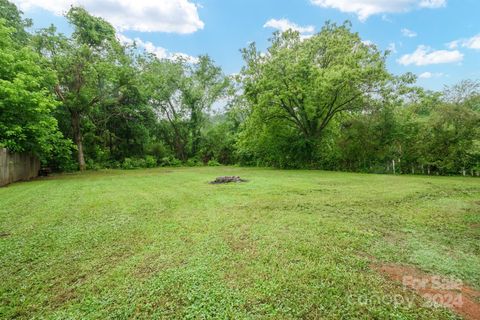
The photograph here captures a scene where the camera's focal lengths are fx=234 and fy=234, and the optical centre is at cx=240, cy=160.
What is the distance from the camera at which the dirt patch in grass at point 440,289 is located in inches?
66.2

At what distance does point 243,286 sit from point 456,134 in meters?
11.9

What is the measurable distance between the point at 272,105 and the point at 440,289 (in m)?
12.5

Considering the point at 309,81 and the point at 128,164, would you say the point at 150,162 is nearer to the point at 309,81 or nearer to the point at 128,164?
the point at 128,164

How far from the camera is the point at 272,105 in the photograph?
13.7 meters

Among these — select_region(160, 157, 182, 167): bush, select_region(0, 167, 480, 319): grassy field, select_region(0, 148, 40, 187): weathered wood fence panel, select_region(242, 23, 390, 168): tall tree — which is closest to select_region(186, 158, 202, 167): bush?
select_region(160, 157, 182, 167): bush

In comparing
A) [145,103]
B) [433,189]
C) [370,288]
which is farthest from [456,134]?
[145,103]

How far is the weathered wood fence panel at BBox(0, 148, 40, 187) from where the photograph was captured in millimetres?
7648

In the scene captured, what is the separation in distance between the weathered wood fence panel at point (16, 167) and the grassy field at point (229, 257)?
4.57m

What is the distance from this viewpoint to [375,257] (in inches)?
96.5

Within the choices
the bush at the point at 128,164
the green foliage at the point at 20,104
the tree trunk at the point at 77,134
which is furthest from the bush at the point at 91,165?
the green foliage at the point at 20,104

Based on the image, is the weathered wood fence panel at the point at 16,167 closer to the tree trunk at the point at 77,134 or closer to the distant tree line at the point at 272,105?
the distant tree line at the point at 272,105

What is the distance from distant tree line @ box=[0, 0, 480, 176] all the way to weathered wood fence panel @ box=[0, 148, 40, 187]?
471mm

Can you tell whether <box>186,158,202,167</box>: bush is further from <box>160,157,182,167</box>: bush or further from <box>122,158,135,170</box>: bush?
<box>122,158,135,170</box>: bush

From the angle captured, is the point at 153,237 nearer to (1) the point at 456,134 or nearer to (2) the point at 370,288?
(2) the point at 370,288
